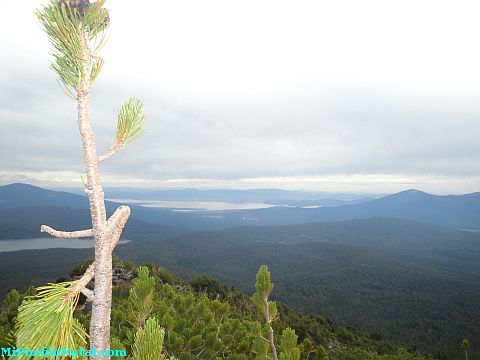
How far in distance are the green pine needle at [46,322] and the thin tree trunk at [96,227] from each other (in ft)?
0.49

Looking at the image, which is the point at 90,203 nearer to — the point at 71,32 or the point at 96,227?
the point at 96,227

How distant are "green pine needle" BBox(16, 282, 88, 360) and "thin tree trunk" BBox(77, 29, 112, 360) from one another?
0.49ft

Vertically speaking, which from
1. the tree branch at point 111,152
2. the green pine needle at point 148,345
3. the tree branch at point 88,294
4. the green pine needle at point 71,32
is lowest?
the green pine needle at point 148,345

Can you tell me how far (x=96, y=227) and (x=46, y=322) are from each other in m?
0.62

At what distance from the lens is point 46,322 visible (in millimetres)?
Result: 1745

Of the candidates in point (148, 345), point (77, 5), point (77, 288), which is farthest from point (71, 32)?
point (148, 345)

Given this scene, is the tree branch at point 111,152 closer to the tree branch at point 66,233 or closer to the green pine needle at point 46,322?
the tree branch at point 66,233

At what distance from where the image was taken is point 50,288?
1.89 m

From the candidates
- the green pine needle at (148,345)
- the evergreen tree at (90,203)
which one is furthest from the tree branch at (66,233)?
the green pine needle at (148,345)

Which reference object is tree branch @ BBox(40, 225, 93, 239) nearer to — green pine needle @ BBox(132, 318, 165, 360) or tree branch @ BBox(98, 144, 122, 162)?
tree branch @ BBox(98, 144, 122, 162)

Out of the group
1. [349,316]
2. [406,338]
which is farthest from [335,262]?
[406,338]

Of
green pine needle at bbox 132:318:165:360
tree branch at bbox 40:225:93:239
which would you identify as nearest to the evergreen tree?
tree branch at bbox 40:225:93:239

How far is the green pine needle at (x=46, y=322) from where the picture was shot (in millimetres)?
1714

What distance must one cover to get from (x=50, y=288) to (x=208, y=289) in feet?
95.0
